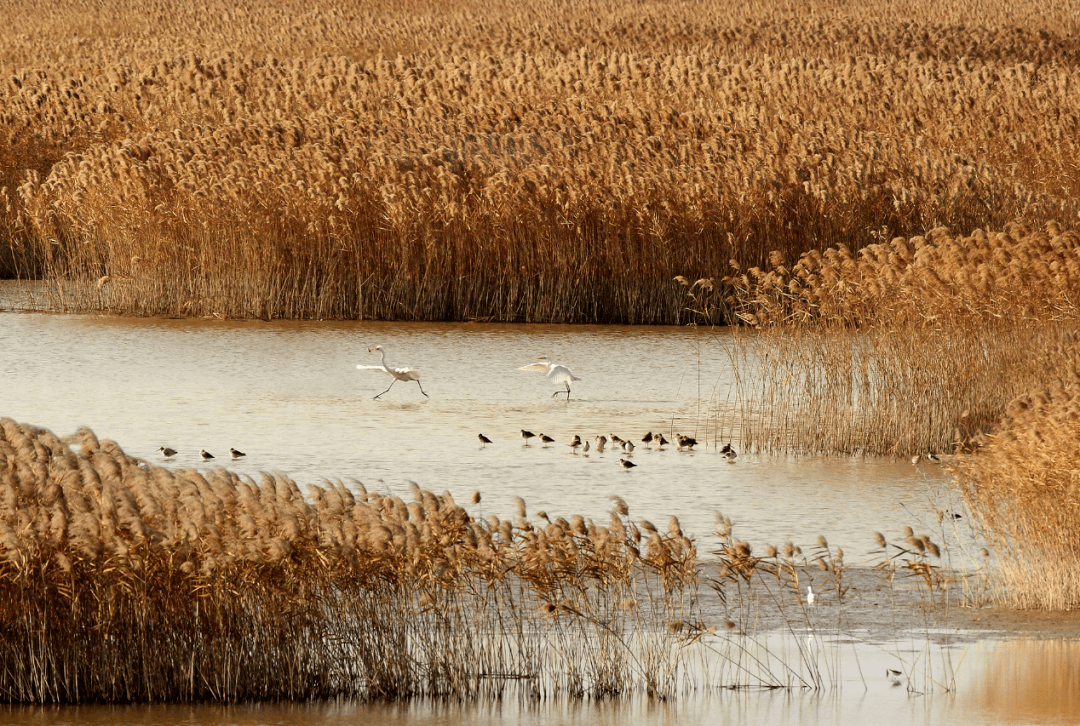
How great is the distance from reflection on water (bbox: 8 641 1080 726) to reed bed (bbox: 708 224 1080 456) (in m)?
5.09

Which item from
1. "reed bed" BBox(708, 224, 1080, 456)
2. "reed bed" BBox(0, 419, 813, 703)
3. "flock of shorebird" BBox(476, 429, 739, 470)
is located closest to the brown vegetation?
"reed bed" BBox(0, 419, 813, 703)

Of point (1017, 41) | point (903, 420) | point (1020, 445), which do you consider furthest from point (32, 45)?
point (1020, 445)

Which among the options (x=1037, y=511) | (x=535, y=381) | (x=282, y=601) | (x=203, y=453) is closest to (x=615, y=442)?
(x=203, y=453)

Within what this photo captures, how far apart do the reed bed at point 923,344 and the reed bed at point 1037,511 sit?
3485mm

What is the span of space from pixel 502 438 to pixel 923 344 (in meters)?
3.04

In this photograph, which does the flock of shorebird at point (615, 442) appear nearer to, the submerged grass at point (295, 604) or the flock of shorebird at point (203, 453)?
the flock of shorebird at point (203, 453)

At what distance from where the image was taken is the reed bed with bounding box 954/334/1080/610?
8.06 m

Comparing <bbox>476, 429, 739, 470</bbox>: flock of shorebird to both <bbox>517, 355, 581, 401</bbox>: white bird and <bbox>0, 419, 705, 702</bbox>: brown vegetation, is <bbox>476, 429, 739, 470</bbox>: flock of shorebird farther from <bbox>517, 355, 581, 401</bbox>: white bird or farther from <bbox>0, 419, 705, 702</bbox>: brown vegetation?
<bbox>0, 419, 705, 702</bbox>: brown vegetation

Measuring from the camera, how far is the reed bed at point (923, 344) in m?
12.1

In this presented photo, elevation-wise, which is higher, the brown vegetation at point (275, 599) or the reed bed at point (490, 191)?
the reed bed at point (490, 191)

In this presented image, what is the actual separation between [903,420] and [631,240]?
675 cm

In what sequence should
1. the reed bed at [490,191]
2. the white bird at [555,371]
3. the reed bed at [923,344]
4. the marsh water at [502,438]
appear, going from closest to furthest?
the marsh water at [502,438]
the reed bed at [923,344]
the white bird at [555,371]
the reed bed at [490,191]

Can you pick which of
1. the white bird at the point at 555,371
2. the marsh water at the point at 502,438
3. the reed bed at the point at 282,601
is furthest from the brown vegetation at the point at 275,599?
the white bird at the point at 555,371

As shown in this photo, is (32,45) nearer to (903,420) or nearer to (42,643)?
(903,420)
